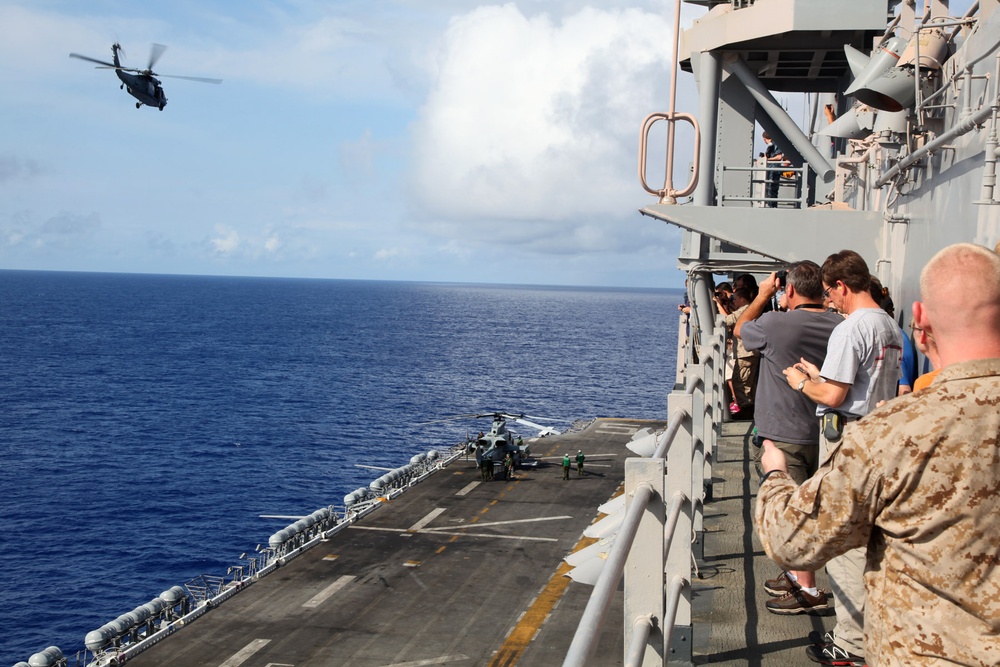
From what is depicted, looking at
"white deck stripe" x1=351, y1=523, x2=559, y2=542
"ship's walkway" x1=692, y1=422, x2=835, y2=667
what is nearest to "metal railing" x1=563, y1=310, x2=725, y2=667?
"ship's walkway" x1=692, y1=422, x2=835, y2=667

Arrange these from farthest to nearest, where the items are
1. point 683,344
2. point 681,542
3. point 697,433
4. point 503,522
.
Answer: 1. point 503,522
2. point 683,344
3. point 697,433
4. point 681,542

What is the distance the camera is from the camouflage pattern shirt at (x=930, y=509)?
2465mm

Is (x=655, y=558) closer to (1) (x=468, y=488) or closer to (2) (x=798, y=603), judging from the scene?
(2) (x=798, y=603)

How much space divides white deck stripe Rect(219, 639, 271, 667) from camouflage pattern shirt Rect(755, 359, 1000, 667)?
1009 inches

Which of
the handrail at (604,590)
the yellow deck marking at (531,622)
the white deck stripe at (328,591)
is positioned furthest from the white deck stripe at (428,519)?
the handrail at (604,590)

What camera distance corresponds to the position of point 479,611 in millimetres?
29297

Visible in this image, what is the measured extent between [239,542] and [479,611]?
1958 cm

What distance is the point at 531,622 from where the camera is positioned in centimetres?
2844

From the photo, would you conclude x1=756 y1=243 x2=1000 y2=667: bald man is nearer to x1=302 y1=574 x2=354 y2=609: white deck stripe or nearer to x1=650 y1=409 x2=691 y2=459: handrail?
x1=650 y1=409 x2=691 y2=459: handrail

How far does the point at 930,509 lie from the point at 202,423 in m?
75.6

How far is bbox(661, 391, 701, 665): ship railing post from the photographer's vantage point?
4.47 metres

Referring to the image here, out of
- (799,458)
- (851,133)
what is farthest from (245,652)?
(799,458)

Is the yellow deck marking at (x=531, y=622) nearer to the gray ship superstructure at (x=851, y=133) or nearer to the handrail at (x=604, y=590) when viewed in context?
the gray ship superstructure at (x=851, y=133)

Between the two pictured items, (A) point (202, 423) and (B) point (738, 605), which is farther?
(A) point (202, 423)
